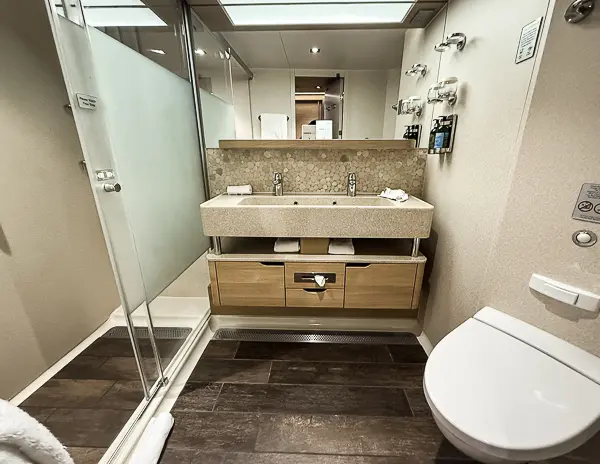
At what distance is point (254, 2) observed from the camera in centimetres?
140

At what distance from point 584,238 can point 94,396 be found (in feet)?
6.89

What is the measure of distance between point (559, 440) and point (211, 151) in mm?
1987

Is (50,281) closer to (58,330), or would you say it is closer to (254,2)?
(58,330)

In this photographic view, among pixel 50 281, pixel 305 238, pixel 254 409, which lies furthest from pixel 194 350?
pixel 305 238

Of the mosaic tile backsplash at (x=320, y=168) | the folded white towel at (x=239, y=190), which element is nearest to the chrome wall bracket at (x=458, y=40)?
the mosaic tile backsplash at (x=320, y=168)

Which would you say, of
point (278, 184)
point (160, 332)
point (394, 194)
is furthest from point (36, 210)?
point (394, 194)

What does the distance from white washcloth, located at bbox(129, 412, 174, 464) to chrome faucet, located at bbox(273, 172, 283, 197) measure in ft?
4.33

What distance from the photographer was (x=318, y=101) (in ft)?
5.51

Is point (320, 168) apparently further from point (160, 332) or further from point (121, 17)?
point (160, 332)

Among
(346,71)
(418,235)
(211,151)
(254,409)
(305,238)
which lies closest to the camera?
(254,409)

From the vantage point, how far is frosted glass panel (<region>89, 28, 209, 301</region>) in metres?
1.09

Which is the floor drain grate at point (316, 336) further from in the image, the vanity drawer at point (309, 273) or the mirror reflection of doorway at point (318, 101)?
the mirror reflection of doorway at point (318, 101)

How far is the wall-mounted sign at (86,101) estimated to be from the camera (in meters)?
0.84

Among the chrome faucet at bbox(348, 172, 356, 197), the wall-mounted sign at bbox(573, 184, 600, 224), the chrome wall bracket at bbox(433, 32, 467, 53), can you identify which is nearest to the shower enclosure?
the chrome faucet at bbox(348, 172, 356, 197)
